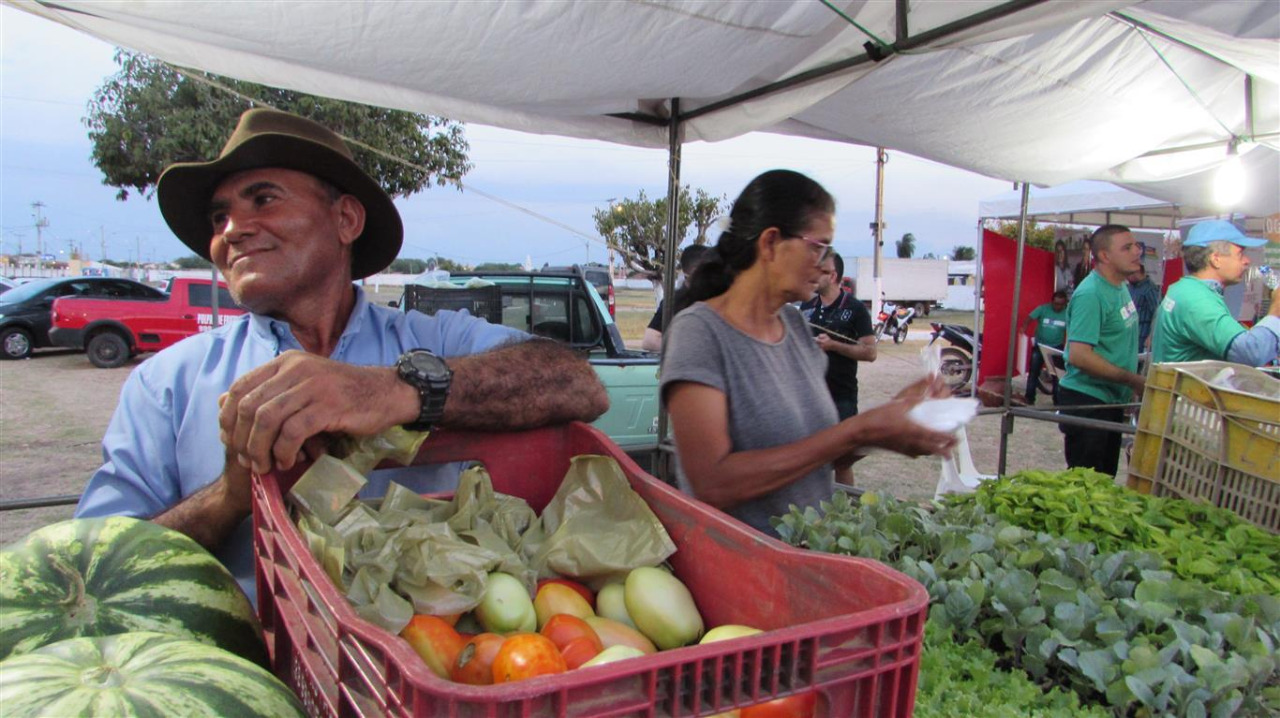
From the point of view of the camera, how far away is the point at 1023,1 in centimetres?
249

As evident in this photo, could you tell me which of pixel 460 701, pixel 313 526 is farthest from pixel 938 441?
pixel 460 701

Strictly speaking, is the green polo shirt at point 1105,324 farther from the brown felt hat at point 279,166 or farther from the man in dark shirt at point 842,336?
the brown felt hat at point 279,166

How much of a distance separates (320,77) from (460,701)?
340cm

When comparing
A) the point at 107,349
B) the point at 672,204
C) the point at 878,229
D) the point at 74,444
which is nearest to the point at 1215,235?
the point at 672,204

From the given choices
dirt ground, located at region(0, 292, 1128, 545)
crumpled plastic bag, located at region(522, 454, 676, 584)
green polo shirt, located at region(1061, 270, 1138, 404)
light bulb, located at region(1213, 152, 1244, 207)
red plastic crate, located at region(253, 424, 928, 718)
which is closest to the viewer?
red plastic crate, located at region(253, 424, 928, 718)

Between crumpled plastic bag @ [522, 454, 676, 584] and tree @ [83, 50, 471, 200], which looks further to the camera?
tree @ [83, 50, 471, 200]

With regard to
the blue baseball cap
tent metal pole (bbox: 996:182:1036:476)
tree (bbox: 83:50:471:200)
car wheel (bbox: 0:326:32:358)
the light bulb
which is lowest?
car wheel (bbox: 0:326:32:358)

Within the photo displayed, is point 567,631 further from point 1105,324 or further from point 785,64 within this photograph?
point 1105,324

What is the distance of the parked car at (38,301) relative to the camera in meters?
16.4

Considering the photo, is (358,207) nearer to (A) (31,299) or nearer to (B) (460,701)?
(B) (460,701)

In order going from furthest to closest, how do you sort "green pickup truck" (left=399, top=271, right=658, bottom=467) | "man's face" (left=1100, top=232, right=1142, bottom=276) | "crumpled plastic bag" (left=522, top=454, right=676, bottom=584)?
"green pickup truck" (left=399, top=271, right=658, bottom=467) → "man's face" (left=1100, top=232, right=1142, bottom=276) → "crumpled plastic bag" (left=522, top=454, right=676, bottom=584)

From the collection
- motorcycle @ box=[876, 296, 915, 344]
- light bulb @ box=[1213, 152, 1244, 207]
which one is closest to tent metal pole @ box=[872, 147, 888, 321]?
motorcycle @ box=[876, 296, 915, 344]

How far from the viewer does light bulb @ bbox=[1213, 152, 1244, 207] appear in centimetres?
516

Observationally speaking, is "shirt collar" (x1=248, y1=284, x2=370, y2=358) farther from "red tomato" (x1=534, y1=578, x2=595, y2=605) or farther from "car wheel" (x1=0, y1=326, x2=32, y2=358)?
"car wheel" (x1=0, y1=326, x2=32, y2=358)
